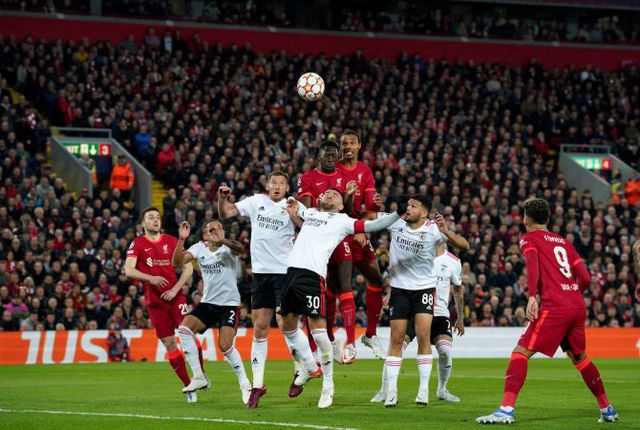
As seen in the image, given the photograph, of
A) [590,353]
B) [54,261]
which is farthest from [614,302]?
[54,261]

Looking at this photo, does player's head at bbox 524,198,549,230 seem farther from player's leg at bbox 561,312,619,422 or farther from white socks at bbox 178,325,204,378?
white socks at bbox 178,325,204,378

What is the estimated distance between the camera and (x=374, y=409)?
13.7m

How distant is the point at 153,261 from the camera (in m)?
15.7

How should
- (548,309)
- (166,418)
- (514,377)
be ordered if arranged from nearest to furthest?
1. (514,377)
2. (548,309)
3. (166,418)

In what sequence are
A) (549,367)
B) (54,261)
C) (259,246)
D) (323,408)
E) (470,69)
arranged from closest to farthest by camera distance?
1. (323,408)
2. (259,246)
3. (549,367)
4. (54,261)
5. (470,69)

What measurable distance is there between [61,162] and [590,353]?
14.8 m

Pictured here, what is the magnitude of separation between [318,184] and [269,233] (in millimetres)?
1091

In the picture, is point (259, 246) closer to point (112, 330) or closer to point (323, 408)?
point (323, 408)

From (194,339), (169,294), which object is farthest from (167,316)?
(194,339)

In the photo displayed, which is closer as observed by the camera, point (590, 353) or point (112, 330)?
point (112, 330)

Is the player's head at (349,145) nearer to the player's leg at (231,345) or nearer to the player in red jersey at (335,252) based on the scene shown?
the player in red jersey at (335,252)

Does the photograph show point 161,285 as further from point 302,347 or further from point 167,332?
point 302,347

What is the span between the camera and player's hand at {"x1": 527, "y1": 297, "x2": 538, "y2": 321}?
453 inches

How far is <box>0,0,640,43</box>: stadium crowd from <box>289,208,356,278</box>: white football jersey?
26.2 metres
